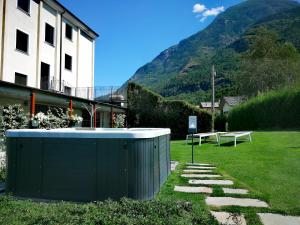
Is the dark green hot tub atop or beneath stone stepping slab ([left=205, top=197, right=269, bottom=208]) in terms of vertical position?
atop

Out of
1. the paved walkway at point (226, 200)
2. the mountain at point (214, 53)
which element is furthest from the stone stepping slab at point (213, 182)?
the mountain at point (214, 53)

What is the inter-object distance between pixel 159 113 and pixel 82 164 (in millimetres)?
18785

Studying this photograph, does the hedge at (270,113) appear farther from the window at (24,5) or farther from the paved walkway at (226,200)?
the window at (24,5)

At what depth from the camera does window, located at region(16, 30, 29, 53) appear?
18.3m

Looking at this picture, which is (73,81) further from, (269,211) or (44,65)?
(269,211)

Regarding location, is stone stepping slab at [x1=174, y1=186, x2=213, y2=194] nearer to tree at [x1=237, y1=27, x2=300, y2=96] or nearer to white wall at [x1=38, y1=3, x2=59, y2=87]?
white wall at [x1=38, y1=3, x2=59, y2=87]

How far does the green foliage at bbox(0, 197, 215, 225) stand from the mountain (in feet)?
73.2

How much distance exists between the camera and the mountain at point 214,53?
218ft

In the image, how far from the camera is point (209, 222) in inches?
144

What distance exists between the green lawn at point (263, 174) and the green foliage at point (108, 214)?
0.90 metres

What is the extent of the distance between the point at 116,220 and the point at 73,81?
72.9 ft

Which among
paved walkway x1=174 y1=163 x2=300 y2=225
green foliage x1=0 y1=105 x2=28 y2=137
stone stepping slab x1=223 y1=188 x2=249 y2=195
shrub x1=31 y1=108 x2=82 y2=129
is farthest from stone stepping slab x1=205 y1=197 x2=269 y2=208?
shrub x1=31 y1=108 x2=82 y2=129

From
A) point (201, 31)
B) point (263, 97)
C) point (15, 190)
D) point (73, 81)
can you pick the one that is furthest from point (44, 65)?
point (201, 31)

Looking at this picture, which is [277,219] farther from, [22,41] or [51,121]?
[22,41]
